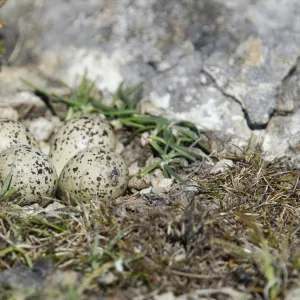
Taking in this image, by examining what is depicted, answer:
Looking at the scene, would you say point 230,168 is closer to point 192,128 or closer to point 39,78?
point 192,128

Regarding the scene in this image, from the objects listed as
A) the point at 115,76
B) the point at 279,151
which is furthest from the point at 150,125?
the point at 279,151

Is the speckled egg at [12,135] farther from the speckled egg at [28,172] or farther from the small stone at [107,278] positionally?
the small stone at [107,278]

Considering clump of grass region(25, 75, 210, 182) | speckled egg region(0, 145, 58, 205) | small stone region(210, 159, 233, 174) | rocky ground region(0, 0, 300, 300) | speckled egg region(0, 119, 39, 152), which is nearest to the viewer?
rocky ground region(0, 0, 300, 300)

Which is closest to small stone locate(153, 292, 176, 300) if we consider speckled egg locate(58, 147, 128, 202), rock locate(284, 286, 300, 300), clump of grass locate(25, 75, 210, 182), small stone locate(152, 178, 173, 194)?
rock locate(284, 286, 300, 300)

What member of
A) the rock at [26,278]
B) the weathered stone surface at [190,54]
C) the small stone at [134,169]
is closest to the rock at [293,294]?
the rock at [26,278]

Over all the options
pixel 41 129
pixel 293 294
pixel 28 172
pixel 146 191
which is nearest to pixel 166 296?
pixel 293 294

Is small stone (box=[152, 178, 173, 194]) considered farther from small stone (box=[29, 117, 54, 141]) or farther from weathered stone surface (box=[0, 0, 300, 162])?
small stone (box=[29, 117, 54, 141])
